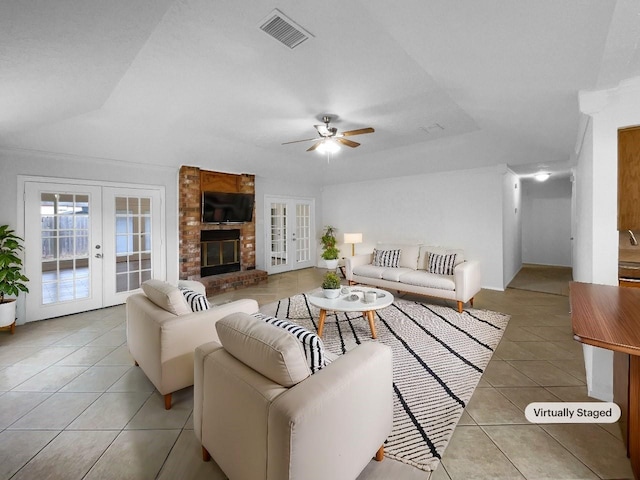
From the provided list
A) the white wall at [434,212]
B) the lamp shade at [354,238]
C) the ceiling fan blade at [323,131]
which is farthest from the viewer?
the lamp shade at [354,238]

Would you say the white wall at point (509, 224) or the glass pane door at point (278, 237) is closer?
the white wall at point (509, 224)

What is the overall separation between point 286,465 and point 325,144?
3.41 metres

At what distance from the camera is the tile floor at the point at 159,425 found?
163 cm

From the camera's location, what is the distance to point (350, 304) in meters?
3.36

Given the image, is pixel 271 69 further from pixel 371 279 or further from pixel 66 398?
pixel 371 279

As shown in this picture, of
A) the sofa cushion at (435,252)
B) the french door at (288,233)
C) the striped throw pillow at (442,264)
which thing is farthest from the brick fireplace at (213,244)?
the striped throw pillow at (442,264)

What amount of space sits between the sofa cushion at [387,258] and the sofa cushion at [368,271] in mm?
143

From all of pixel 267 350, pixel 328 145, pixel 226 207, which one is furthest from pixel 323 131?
pixel 226 207

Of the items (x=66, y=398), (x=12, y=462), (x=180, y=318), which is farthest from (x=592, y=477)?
(x=66, y=398)

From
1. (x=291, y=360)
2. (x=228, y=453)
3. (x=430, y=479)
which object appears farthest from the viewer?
(x=430, y=479)

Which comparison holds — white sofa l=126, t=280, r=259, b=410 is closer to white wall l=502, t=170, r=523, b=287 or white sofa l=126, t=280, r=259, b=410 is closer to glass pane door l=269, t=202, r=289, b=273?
glass pane door l=269, t=202, r=289, b=273

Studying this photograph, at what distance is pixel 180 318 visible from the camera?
2.16 metres

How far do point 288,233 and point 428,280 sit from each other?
13.2ft

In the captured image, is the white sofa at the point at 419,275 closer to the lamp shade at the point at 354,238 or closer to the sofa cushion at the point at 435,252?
the sofa cushion at the point at 435,252
